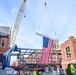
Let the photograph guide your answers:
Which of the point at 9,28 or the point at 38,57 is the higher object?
the point at 9,28

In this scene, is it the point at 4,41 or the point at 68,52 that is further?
the point at 4,41

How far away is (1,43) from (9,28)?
659cm

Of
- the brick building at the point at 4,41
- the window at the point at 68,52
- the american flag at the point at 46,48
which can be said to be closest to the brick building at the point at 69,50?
the window at the point at 68,52

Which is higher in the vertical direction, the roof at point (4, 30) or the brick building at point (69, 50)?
the roof at point (4, 30)

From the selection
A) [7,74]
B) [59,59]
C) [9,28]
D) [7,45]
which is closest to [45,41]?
[7,74]

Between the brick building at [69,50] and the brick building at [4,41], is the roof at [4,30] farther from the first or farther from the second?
the brick building at [69,50]

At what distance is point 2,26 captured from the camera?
1414 inches

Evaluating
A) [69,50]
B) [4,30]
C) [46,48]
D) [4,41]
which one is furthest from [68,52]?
[4,30]

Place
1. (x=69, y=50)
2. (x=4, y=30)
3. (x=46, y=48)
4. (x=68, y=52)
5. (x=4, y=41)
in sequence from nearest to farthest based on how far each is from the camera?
1. (x=46, y=48)
2. (x=69, y=50)
3. (x=68, y=52)
4. (x=4, y=41)
5. (x=4, y=30)

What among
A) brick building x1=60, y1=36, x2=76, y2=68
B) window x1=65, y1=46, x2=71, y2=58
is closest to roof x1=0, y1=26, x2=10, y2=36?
brick building x1=60, y1=36, x2=76, y2=68

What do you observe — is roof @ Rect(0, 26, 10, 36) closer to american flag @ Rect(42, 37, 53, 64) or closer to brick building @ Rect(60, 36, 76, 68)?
brick building @ Rect(60, 36, 76, 68)

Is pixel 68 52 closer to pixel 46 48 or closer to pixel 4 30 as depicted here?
pixel 46 48

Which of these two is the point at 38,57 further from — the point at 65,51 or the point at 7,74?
the point at 7,74

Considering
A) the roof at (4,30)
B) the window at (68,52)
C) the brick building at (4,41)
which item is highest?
the roof at (4,30)
